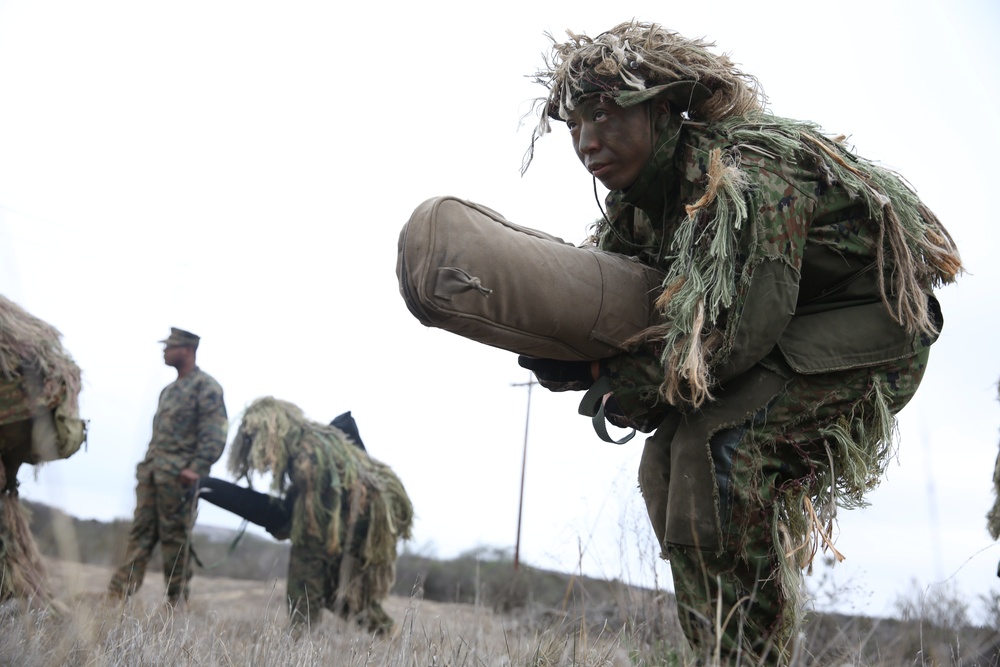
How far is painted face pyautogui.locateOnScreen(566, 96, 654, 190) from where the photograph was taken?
251 cm

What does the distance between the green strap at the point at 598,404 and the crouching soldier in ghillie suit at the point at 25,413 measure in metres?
2.85

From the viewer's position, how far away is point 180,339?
7.41 meters

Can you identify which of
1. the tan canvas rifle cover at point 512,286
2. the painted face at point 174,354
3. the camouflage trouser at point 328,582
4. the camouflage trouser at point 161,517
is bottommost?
the camouflage trouser at point 328,582

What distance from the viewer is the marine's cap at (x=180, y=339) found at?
738 cm

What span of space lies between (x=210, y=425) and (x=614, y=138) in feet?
18.3

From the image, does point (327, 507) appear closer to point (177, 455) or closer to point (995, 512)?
point (177, 455)

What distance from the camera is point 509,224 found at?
2461 mm

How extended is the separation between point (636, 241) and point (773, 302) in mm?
687

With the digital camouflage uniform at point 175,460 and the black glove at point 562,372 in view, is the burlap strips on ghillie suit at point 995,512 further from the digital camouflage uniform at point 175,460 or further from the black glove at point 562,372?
the digital camouflage uniform at point 175,460

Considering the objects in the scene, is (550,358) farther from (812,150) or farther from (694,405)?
(812,150)

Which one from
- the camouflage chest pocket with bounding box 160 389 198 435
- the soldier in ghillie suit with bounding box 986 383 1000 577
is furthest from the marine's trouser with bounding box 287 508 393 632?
the soldier in ghillie suit with bounding box 986 383 1000 577

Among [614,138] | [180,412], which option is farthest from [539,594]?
[614,138]

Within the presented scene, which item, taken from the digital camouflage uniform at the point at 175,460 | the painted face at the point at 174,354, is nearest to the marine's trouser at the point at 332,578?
the digital camouflage uniform at the point at 175,460

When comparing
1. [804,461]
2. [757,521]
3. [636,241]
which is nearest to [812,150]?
[636,241]
